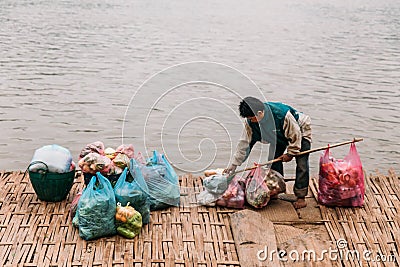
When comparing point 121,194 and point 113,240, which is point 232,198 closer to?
point 121,194

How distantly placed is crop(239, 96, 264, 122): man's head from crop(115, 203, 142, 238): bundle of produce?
3.47 feet

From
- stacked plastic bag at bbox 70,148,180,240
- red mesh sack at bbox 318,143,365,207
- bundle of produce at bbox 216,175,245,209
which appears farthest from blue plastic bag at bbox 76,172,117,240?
red mesh sack at bbox 318,143,365,207

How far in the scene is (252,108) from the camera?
4203 mm

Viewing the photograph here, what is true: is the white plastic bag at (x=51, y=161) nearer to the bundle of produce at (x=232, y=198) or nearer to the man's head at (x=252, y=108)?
the bundle of produce at (x=232, y=198)

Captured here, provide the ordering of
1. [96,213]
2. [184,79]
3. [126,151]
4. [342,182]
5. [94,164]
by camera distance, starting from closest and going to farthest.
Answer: [96,213], [94,164], [342,182], [126,151], [184,79]

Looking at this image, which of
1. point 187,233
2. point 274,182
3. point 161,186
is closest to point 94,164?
point 161,186

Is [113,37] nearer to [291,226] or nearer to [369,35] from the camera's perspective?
[369,35]

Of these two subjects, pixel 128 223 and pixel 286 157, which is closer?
pixel 128 223

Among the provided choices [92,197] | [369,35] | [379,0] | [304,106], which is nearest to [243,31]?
[369,35]

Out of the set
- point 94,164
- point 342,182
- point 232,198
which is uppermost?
point 94,164

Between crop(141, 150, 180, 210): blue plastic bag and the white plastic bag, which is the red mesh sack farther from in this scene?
the white plastic bag

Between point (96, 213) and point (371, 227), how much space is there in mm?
1951

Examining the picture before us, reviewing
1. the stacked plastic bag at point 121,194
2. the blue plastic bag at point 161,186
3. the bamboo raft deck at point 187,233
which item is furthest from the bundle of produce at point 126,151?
the bamboo raft deck at point 187,233

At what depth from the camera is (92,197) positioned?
396cm
